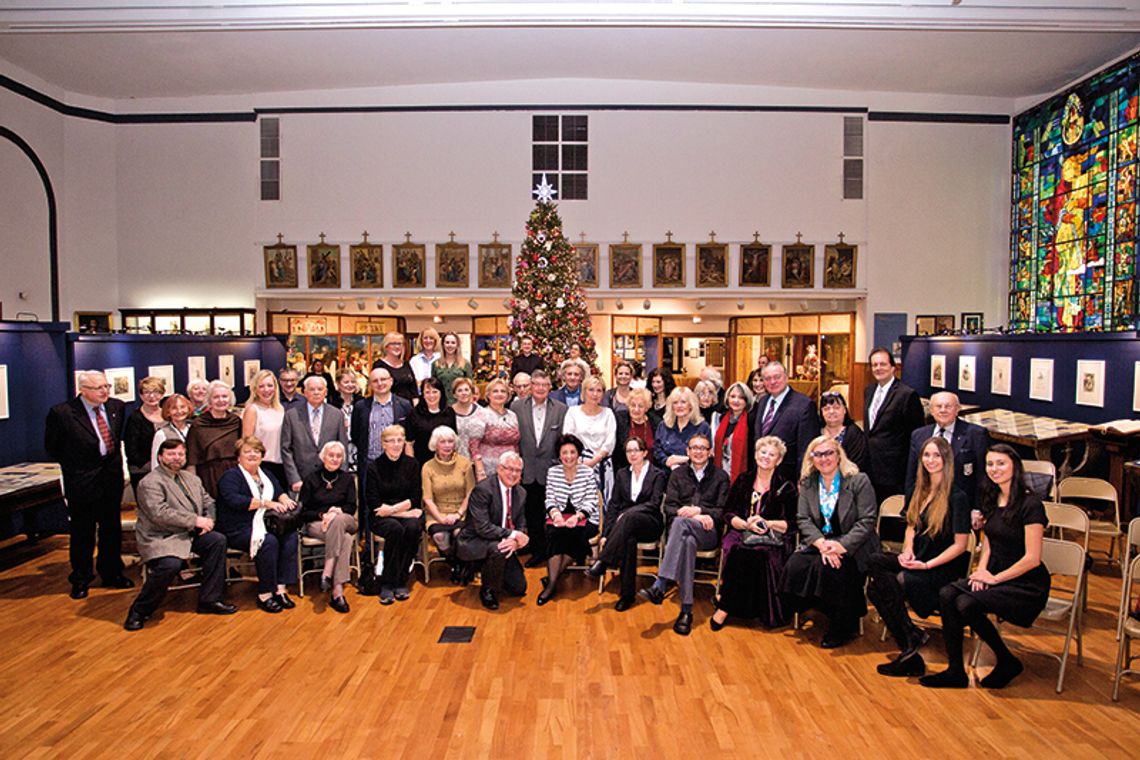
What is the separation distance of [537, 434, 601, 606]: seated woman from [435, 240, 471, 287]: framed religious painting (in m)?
9.70

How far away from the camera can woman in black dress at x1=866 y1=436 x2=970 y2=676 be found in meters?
4.71

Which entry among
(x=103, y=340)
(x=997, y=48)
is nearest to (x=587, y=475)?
(x=103, y=340)

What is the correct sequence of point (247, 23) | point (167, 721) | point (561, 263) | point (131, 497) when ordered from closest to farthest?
point (167, 721) → point (131, 497) → point (561, 263) → point (247, 23)

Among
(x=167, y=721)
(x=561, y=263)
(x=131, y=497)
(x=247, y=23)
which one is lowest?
(x=167, y=721)

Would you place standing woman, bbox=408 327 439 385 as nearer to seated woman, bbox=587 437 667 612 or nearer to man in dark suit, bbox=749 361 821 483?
seated woman, bbox=587 437 667 612

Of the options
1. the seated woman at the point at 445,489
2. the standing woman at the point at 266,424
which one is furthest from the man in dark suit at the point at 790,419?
the standing woman at the point at 266,424

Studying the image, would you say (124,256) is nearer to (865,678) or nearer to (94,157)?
(94,157)

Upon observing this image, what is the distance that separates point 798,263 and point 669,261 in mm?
2577

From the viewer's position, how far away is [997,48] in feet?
42.4

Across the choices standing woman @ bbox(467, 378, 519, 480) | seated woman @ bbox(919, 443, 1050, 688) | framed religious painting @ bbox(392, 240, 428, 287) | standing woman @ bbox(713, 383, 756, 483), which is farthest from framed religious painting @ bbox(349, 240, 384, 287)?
seated woman @ bbox(919, 443, 1050, 688)

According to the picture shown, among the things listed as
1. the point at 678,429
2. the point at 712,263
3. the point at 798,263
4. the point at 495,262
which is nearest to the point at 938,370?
the point at 798,263

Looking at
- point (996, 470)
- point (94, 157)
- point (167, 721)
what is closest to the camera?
point (167, 721)

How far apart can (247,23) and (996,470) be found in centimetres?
1232

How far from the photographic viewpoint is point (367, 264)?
15.2 meters
